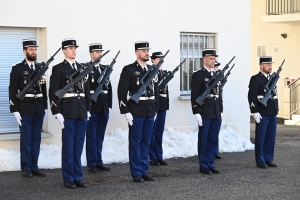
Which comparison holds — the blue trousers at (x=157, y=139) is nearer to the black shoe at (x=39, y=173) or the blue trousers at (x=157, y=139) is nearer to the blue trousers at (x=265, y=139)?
the blue trousers at (x=265, y=139)

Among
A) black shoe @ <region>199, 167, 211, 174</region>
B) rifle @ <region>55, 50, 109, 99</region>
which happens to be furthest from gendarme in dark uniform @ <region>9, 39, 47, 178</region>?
black shoe @ <region>199, 167, 211, 174</region>

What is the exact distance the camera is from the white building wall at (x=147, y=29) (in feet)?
43.2

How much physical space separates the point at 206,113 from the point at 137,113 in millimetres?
1527

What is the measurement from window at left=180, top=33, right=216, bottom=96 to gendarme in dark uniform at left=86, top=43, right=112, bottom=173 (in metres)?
3.40

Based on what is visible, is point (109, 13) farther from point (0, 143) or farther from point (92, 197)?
point (92, 197)

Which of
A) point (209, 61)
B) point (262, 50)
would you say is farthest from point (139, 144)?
point (262, 50)

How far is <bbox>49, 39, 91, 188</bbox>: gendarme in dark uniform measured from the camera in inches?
409

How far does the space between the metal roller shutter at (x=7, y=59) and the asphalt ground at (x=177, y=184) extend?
58.3 inches

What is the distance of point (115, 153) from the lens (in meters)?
13.3

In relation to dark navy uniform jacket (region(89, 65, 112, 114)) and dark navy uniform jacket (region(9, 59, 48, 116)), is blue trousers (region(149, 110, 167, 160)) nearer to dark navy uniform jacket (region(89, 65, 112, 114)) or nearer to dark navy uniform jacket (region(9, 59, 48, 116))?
dark navy uniform jacket (region(89, 65, 112, 114))

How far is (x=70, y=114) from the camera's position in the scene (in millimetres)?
10406

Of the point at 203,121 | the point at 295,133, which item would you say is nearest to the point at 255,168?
the point at 203,121

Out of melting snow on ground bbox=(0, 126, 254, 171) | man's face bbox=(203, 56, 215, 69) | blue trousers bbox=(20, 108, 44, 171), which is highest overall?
man's face bbox=(203, 56, 215, 69)

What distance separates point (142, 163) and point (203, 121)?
1.56 meters
